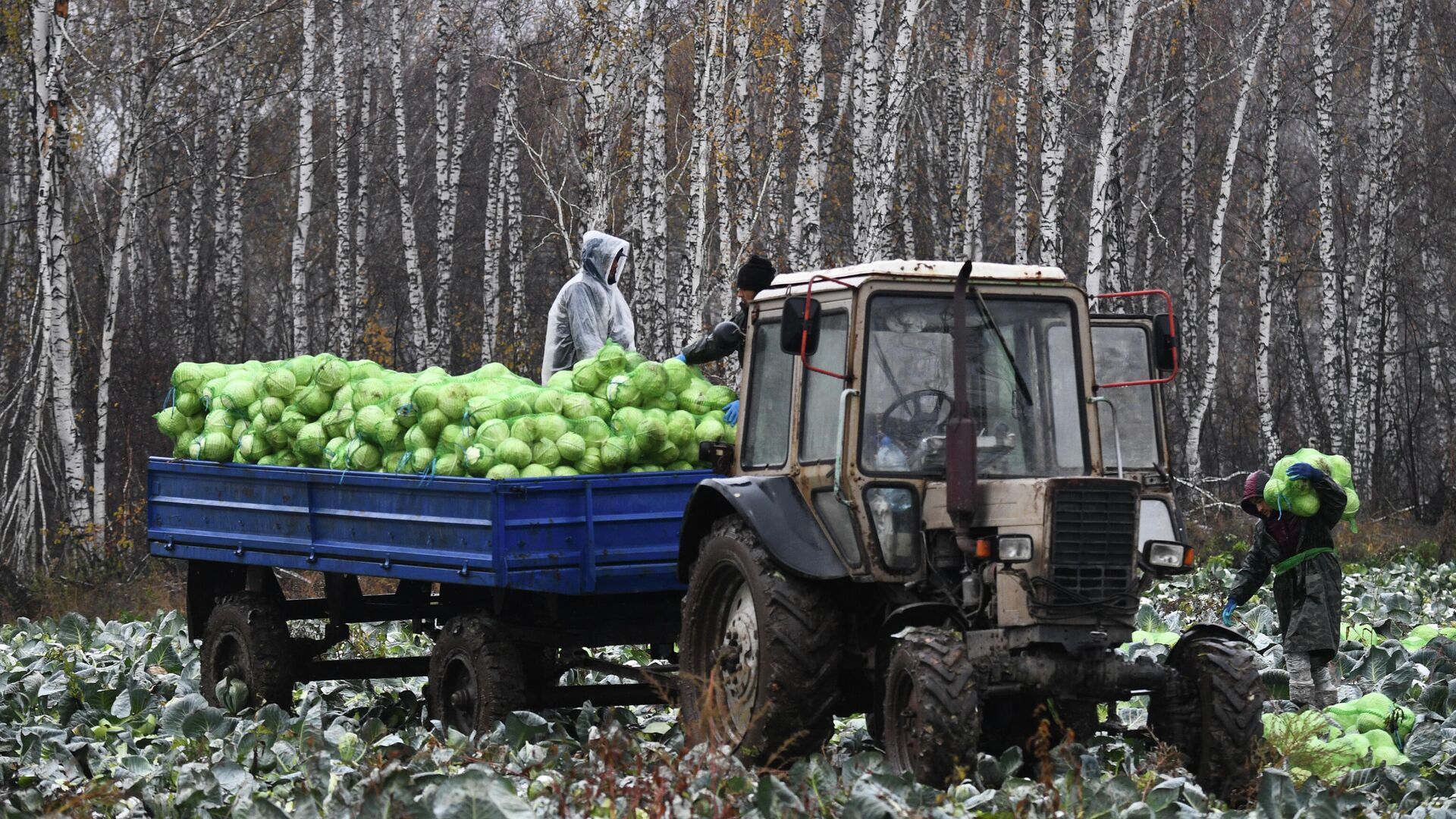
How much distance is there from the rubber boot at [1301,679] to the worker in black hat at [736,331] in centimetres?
294

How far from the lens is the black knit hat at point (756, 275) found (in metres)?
7.86

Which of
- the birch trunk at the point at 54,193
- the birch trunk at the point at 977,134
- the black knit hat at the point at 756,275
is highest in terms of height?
the birch trunk at the point at 977,134

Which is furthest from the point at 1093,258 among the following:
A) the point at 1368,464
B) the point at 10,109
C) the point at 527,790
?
the point at 10,109

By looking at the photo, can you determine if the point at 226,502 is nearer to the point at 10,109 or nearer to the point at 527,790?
the point at 527,790

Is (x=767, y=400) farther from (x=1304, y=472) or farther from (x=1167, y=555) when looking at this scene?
(x=1304, y=472)

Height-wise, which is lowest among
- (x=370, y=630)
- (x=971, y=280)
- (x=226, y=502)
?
(x=370, y=630)

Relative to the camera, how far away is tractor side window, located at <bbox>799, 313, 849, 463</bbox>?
7.13m

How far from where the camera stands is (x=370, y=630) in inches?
510

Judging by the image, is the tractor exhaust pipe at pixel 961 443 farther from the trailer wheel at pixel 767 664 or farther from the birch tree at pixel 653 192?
the birch tree at pixel 653 192

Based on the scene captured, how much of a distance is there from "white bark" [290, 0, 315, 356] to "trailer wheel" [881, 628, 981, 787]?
51.6 ft

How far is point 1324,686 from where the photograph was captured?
8.64 meters

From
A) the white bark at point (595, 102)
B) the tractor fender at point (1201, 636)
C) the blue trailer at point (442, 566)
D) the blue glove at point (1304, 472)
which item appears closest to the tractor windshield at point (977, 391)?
the tractor fender at point (1201, 636)

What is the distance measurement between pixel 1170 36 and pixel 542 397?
18914 millimetres

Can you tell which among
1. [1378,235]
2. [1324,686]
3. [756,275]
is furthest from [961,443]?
[1378,235]
